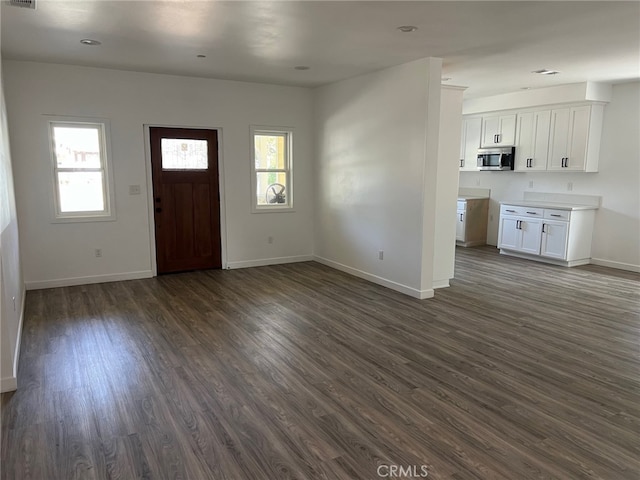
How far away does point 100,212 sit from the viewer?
5.75m

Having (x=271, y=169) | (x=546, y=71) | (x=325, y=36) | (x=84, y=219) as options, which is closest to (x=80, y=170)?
(x=84, y=219)

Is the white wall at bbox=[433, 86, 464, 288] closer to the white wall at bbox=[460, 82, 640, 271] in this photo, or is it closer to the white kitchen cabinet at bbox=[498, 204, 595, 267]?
the white kitchen cabinet at bbox=[498, 204, 595, 267]

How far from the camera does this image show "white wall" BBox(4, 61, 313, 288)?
5223mm

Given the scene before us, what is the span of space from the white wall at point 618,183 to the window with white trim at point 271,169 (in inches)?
181

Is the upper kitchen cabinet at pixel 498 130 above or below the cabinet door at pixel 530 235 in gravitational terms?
above

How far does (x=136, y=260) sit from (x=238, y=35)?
3432mm

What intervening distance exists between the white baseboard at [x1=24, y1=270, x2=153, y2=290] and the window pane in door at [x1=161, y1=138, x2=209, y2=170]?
→ 1506 mm

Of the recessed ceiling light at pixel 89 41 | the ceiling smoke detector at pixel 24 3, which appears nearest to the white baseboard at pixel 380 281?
the recessed ceiling light at pixel 89 41

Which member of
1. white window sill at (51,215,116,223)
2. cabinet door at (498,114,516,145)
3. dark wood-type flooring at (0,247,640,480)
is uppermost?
cabinet door at (498,114,516,145)

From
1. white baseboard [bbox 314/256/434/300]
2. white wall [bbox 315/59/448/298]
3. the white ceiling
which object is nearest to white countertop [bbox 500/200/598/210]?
the white ceiling

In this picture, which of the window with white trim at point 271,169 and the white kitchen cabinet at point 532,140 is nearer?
the window with white trim at point 271,169

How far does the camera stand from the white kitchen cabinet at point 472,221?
26.9ft

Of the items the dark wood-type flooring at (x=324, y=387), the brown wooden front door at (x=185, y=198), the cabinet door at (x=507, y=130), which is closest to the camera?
the dark wood-type flooring at (x=324, y=387)

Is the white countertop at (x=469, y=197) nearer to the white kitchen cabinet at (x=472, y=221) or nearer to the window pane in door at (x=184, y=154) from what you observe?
the white kitchen cabinet at (x=472, y=221)
